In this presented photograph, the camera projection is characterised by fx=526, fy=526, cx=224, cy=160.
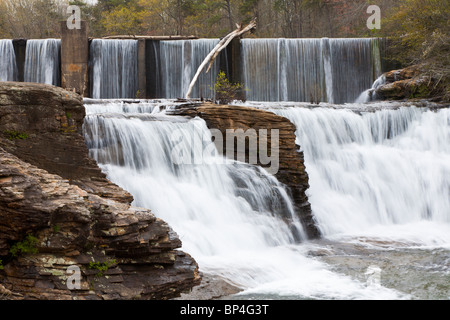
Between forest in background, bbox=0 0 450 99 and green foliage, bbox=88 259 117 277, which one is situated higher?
forest in background, bbox=0 0 450 99

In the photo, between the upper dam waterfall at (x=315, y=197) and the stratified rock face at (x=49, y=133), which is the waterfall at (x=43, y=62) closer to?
the upper dam waterfall at (x=315, y=197)

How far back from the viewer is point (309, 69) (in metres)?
22.0

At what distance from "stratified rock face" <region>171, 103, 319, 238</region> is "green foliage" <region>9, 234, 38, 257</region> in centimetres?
552

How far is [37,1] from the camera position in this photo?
33.7 metres

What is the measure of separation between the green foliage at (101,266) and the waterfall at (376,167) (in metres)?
5.69

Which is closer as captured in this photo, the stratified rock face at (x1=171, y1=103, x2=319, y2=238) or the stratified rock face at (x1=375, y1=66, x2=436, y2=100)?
the stratified rock face at (x1=171, y1=103, x2=319, y2=238)

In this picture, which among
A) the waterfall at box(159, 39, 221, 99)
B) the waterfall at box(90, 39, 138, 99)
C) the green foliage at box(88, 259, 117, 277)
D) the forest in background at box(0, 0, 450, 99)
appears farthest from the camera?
the forest in background at box(0, 0, 450, 99)

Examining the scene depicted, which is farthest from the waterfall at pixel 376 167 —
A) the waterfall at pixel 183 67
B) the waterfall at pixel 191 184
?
the waterfall at pixel 183 67

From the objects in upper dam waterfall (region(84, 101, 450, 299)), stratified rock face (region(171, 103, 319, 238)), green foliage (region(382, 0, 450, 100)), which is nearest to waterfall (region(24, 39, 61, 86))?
upper dam waterfall (region(84, 101, 450, 299))

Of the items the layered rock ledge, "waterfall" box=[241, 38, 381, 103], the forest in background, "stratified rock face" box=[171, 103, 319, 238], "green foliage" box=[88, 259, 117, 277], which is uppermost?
the forest in background

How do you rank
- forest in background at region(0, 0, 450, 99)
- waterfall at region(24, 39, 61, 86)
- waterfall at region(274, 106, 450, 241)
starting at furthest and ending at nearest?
forest in background at region(0, 0, 450, 99), waterfall at region(24, 39, 61, 86), waterfall at region(274, 106, 450, 241)

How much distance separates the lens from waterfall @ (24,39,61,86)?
19844 mm

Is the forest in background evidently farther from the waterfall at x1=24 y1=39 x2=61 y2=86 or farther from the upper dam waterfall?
the upper dam waterfall

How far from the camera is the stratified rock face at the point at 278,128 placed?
10.8 m
